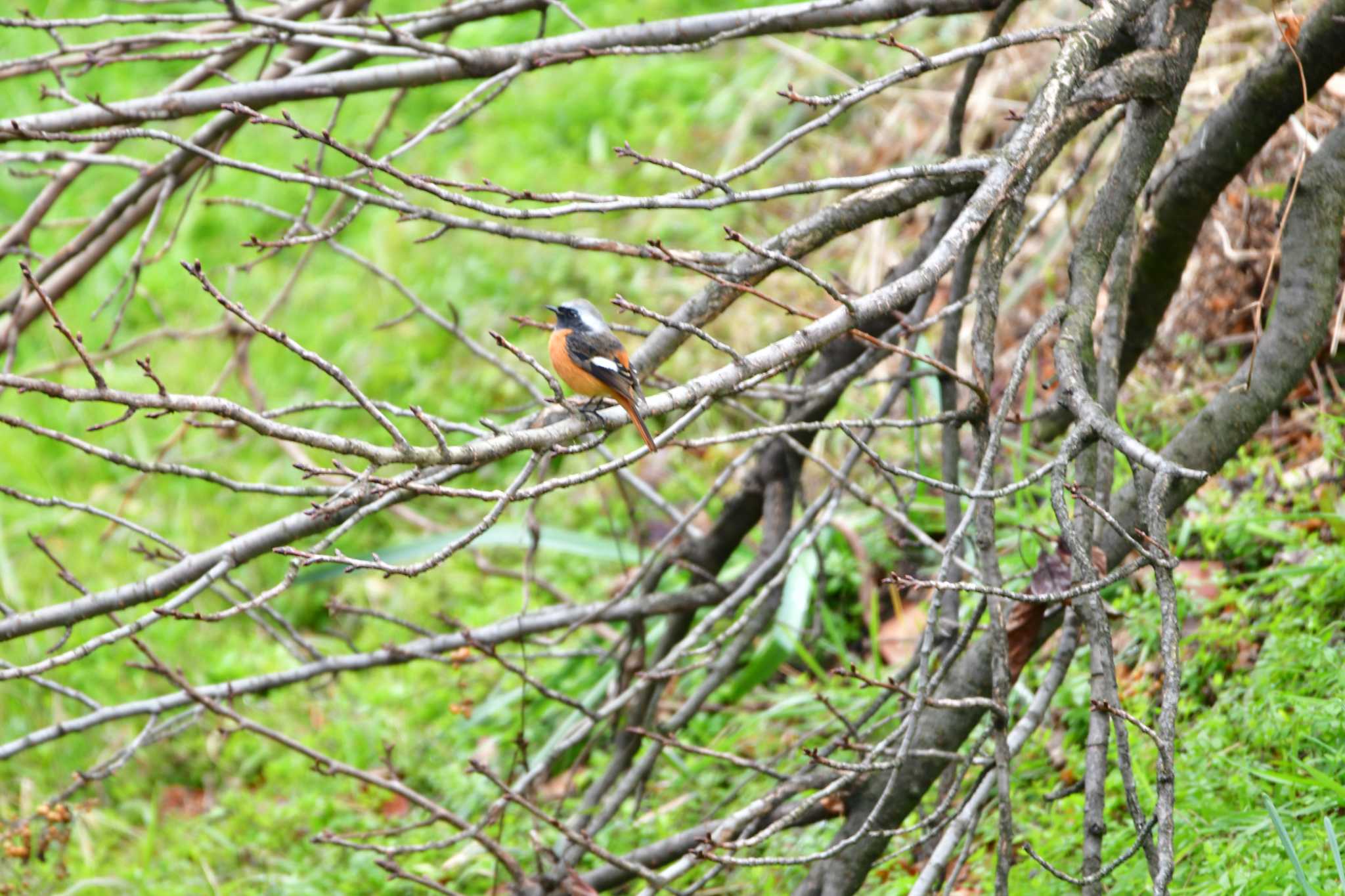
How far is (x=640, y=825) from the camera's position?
14.6 feet

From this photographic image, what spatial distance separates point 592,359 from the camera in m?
3.30

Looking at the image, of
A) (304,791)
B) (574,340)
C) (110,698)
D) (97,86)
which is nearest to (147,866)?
(304,791)

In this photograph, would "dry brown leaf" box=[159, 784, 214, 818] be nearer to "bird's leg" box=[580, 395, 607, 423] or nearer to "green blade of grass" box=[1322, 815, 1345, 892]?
"bird's leg" box=[580, 395, 607, 423]

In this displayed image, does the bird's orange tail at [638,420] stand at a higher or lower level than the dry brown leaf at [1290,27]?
lower

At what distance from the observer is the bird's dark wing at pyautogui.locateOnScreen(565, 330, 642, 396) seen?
3008 mm

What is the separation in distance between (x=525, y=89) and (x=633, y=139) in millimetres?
1259

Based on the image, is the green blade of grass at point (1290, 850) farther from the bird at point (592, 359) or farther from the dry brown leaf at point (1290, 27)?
the dry brown leaf at point (1290, 27)

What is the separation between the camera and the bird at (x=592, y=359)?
10.1 ft

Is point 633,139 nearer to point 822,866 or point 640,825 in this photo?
point 640,825

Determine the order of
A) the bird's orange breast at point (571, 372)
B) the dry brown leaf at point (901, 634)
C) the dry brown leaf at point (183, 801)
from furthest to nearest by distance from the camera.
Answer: the dry brown leaf at point (183, 801), the dry brown leaf at point (901, 634), the bird's orange breast at point (571, 372)

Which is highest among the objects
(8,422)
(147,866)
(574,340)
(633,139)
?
(633,139)

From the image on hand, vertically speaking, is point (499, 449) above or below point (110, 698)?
below

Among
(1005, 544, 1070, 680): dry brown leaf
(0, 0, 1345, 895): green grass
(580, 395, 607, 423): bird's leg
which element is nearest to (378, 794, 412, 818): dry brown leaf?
(0, 0, 1345, 895): green grass

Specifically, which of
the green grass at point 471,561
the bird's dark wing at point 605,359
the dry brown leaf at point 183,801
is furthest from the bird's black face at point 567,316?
the dry brown leaf at point 183,801
